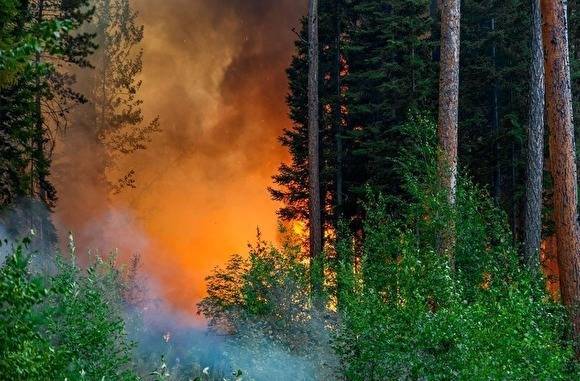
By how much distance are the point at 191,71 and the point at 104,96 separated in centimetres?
604

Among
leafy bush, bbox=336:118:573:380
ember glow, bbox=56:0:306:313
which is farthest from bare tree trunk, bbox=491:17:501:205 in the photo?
leafy bush, bbox=336:118:573:380

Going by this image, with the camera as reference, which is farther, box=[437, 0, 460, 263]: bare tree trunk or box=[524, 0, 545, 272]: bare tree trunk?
box=[524, 0, 545, 272]: bare tree trunk

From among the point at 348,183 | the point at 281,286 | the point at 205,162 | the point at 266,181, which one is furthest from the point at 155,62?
the point at 281,286

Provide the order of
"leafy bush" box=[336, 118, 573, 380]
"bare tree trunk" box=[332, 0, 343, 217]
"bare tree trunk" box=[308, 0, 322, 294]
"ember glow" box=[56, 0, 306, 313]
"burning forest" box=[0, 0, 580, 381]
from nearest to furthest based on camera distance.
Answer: "leafy bush" box=[336, 118, 573, 380]
"burning forest" box=[0, 0, 580, 381]
"bare tree trunk" box=[308, 0, 322, 294]
"bare tree trunk" box=[332, 0, 343, 217]
"ember glow" box=[56, 0, 306, 313]

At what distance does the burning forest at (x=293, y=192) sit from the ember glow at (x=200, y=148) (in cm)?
12

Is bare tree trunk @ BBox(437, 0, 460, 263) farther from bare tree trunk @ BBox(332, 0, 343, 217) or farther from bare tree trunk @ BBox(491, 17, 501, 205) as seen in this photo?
bare tree trunk @ BBox(332, 0, 343, 217)

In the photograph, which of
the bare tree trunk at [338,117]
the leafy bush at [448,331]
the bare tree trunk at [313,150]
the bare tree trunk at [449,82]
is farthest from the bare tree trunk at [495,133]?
the leafy bush at [448,331]

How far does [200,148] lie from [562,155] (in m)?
24.9

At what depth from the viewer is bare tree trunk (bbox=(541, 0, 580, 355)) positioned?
38.1 ft

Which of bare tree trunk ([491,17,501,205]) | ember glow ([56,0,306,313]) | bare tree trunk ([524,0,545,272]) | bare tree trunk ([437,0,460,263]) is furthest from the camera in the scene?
ember glow ([56,0,306,313])

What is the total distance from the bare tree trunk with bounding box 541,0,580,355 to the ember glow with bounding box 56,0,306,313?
67.3ft

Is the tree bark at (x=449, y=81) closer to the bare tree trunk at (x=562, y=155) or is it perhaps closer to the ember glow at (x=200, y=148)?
the bare tree trunk at (x=562, y=155)

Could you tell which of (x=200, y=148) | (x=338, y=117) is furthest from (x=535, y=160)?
(x=200, y=148)

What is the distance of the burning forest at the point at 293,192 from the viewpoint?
813 cm
